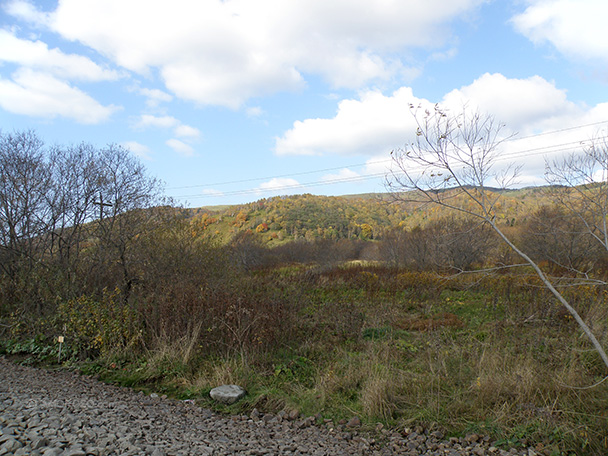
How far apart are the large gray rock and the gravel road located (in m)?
0.27

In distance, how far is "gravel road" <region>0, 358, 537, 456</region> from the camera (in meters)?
3.55

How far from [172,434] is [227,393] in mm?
1136

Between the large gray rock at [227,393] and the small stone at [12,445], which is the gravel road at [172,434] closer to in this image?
the small stone at [12,445]

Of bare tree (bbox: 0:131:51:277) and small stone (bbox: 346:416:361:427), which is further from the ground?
bare tree (bbox: 0:131:51:277)

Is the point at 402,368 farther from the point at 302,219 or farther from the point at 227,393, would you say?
the point at 302,219

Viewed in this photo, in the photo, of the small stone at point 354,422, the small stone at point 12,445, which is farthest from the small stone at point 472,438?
the small stone at point 12,445

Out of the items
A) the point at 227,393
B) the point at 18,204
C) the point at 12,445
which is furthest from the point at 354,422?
the point at 18,204

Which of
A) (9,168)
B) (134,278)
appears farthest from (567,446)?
(9,168)

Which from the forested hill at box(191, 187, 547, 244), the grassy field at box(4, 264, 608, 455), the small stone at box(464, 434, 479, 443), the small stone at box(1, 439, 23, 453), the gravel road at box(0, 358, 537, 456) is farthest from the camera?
the forested hill at box(191, 187, 547, 244)

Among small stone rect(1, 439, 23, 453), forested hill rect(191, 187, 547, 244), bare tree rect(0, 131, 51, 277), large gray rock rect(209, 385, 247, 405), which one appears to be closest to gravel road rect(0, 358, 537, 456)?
small stone rect(1, 439, 23, 453)

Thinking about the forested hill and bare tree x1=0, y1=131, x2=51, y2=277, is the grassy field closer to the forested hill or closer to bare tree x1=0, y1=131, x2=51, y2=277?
bare tree x1=0, y1=131, x2=51, y2=277

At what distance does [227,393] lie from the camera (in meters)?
5.07

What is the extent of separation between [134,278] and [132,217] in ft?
6.21

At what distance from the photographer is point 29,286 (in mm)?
9328
